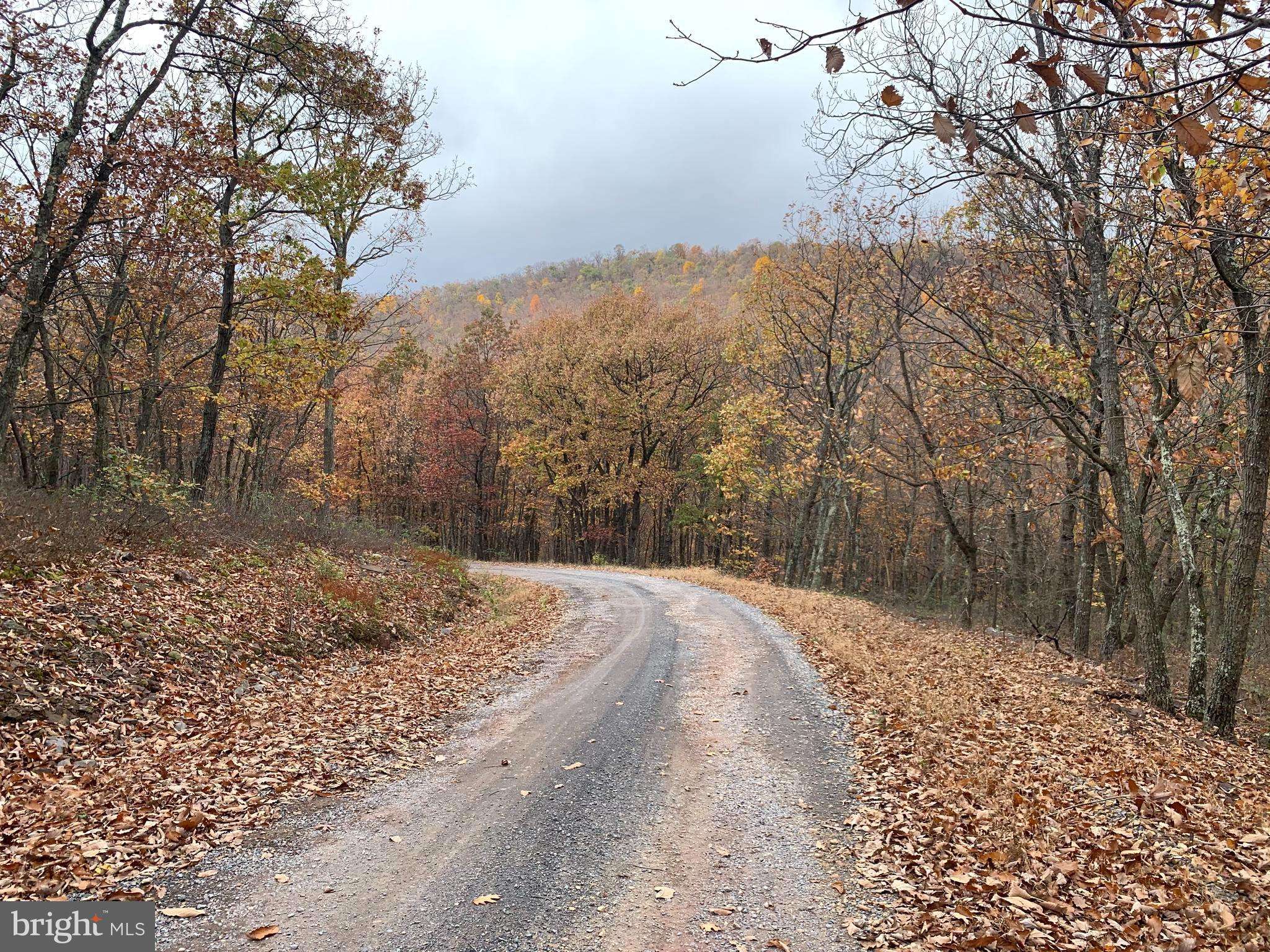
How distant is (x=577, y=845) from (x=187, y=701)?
514 centimetres

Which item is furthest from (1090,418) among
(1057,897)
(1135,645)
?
(1057,897)

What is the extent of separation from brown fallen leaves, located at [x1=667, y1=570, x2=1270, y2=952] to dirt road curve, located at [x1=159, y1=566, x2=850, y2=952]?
492 millimetres

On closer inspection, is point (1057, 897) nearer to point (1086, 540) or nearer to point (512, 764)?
point (512, 764)

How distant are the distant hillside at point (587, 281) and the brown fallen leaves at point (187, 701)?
54.9 m

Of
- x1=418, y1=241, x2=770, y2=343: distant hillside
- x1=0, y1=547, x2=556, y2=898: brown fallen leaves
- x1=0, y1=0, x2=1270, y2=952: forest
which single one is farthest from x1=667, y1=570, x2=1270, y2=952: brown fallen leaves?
x1=418, y1=241, x2=770, y2=343: distant hillside

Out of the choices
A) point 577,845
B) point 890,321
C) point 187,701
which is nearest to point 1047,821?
point 577,845

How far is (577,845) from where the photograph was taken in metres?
5.24

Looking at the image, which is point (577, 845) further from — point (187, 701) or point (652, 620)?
point (652, 620)

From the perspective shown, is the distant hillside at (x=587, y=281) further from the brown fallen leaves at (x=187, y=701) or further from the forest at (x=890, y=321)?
the brown fallen leaves at (x=187, y=701)

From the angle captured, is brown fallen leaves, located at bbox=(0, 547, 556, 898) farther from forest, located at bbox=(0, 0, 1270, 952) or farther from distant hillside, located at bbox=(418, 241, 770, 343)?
distant hillside, located at bbox=(418, 241, 770, 343)

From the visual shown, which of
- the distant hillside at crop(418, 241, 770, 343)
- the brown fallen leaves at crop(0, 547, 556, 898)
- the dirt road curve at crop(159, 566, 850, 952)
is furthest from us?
the distant hillside at crop(418, 241, 770, 343)

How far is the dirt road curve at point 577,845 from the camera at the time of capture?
13.8ft

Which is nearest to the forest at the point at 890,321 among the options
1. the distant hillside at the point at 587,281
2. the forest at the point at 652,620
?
the forest at the point at 652,620

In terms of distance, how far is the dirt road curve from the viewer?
4.20 meters
